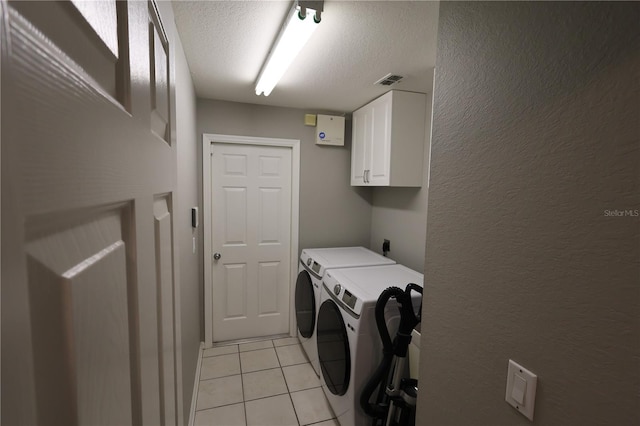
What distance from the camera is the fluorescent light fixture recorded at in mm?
1218

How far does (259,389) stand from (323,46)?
244cm

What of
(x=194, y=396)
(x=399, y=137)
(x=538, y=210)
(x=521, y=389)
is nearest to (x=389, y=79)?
(x=399, y=137)

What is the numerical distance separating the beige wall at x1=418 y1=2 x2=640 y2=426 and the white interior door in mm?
2163

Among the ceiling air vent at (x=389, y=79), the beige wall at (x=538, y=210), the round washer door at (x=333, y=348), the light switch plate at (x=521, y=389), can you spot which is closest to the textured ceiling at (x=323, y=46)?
the ceiling air vent at (x=389, y=79)

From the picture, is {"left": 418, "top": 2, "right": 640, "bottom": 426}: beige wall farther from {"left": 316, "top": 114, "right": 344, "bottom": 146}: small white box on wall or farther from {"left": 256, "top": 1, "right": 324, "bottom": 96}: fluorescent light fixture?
{"left": 316, "top": 114, "right": 344, "bottom": 146}: small white box on wall

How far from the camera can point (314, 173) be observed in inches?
118

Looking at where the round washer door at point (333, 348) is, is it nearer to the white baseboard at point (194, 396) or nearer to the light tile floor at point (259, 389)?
the light tile floor at point (259, 389)

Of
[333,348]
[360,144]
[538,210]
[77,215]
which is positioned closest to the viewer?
[77,215]

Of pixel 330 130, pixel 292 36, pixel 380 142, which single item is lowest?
pixel 380 142

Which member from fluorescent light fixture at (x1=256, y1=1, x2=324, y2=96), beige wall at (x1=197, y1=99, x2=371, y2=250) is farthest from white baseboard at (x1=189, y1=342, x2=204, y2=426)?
fluorescent light fixture at (x1=256, y1=1, x2=324, y2=96)

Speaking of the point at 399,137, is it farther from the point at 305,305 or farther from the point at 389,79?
the point at 305,305

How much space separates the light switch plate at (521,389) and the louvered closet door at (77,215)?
792 mm

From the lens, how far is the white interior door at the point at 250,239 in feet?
9.16

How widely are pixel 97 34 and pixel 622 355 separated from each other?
94 centimetres
